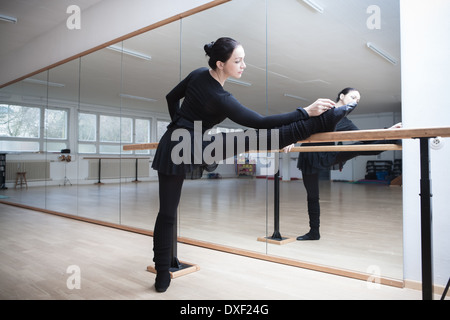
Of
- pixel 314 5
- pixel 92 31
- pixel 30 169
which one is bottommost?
pixel 30 169

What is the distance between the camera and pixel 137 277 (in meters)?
1.98

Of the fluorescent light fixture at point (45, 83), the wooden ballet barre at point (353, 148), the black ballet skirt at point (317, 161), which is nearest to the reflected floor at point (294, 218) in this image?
the black ballet skirt at point (317, 161)

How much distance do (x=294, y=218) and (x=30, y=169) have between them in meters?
4.61

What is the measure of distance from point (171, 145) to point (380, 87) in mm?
1307

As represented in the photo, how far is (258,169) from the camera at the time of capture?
2688 millimetres

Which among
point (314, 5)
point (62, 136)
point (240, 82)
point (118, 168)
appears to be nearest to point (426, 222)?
point (240, 82)

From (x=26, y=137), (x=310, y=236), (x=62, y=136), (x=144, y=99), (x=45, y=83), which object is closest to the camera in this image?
(x=310, y=236)

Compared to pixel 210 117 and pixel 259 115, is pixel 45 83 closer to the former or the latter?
pixel 210 117

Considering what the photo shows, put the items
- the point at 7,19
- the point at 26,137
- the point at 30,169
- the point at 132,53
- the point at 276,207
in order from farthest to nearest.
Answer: the point at 26,137
the point at 30,169
the point at 7,19
the point at 132,53
the point at 276,207

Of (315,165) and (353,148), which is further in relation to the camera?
(315,165)

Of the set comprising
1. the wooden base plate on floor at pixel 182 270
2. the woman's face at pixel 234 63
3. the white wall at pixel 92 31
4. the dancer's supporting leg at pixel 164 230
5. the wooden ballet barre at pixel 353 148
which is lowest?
the wooden base plate on floor at pixel 182 270

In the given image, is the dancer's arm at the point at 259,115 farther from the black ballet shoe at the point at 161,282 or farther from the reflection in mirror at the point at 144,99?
the reflection in mirror at the point at 144,99

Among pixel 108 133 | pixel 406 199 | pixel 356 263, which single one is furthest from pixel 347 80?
pixel 108 133

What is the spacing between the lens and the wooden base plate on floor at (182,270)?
6.49 ft
